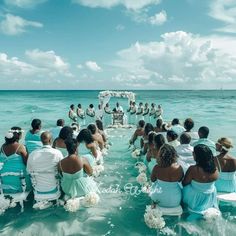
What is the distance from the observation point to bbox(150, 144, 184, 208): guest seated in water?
202 inches

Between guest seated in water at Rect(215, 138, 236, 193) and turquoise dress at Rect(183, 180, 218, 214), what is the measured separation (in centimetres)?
81

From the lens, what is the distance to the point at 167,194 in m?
5.12

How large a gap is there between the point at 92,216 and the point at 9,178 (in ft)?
6.18

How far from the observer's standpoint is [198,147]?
503 cm

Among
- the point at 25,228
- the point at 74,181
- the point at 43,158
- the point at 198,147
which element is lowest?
the point at 25,228

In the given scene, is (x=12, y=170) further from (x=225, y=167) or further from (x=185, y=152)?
(x=225, y=167)

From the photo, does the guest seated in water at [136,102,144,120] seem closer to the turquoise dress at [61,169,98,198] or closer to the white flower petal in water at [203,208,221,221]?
the turquoise dress at [61,169,98,198]

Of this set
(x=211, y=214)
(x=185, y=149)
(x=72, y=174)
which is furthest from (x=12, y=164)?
A: (x=211, y=214)

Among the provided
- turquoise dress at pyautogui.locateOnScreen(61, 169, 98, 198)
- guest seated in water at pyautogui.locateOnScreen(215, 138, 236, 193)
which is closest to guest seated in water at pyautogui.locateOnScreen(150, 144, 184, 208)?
guest seated in water at pyautogui.locateOnScreen(215, 138, 236, 193)

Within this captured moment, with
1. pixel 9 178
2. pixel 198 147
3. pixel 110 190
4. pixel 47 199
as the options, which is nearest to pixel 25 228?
pixel 47 199

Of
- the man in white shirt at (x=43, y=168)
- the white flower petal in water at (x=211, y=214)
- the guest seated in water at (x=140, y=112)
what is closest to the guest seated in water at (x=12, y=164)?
the man in white shirt at (x=43, y=168)

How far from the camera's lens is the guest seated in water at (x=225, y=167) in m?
5.81

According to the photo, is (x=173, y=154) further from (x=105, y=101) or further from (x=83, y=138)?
(x=105, y=101)

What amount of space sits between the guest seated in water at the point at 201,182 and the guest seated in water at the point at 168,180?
0.58ft
